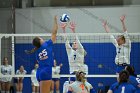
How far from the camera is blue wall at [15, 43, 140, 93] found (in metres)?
16.5

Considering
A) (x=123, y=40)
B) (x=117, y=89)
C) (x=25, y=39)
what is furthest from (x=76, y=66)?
(x=25, y=39)

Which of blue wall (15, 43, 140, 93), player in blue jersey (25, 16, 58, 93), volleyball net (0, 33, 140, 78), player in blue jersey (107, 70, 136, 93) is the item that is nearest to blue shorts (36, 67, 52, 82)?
player in blue jersey (25, 16, 58, 93)

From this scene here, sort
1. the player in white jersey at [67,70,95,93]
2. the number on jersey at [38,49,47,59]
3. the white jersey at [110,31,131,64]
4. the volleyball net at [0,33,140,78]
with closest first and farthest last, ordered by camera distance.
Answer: the number on jersey at [38,49,47,59] < the player in white jersey at [67,70,95,93] < the white jersey at [110,31,131,64] < the volleyball net at [0,33,140,78]

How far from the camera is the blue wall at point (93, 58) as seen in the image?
1655 centimetres

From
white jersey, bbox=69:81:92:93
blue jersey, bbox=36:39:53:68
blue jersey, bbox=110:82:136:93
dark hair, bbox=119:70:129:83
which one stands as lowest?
white jersey, bbox=69:81:92:93

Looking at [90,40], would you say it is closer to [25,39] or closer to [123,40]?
[25,39]

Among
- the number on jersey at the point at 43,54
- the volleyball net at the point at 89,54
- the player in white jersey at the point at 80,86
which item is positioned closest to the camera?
the number on jersey at the point at 43,54

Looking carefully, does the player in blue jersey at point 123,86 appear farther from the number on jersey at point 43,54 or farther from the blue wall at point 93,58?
the blue wall at point 93,58

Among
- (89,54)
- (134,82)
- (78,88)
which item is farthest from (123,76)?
(89,54)

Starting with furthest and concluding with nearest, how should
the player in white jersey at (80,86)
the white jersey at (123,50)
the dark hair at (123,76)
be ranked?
the white jersey at (123,50)
the player in white jersey at (80,86)
the dark hair at (123,76)

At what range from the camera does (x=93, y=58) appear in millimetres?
16828

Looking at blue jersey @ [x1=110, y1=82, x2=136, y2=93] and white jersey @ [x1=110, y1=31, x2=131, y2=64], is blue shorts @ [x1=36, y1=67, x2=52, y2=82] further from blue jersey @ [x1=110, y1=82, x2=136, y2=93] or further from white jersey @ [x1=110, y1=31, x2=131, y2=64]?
white jersey @ [x1=110, y1=31, x2=131, y2=64]

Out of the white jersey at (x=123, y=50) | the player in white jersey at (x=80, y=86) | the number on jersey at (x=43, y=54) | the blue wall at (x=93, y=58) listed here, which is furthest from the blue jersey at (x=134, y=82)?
the blue wall at (x=93, y=58)

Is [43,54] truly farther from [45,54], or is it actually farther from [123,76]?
[123,76]
